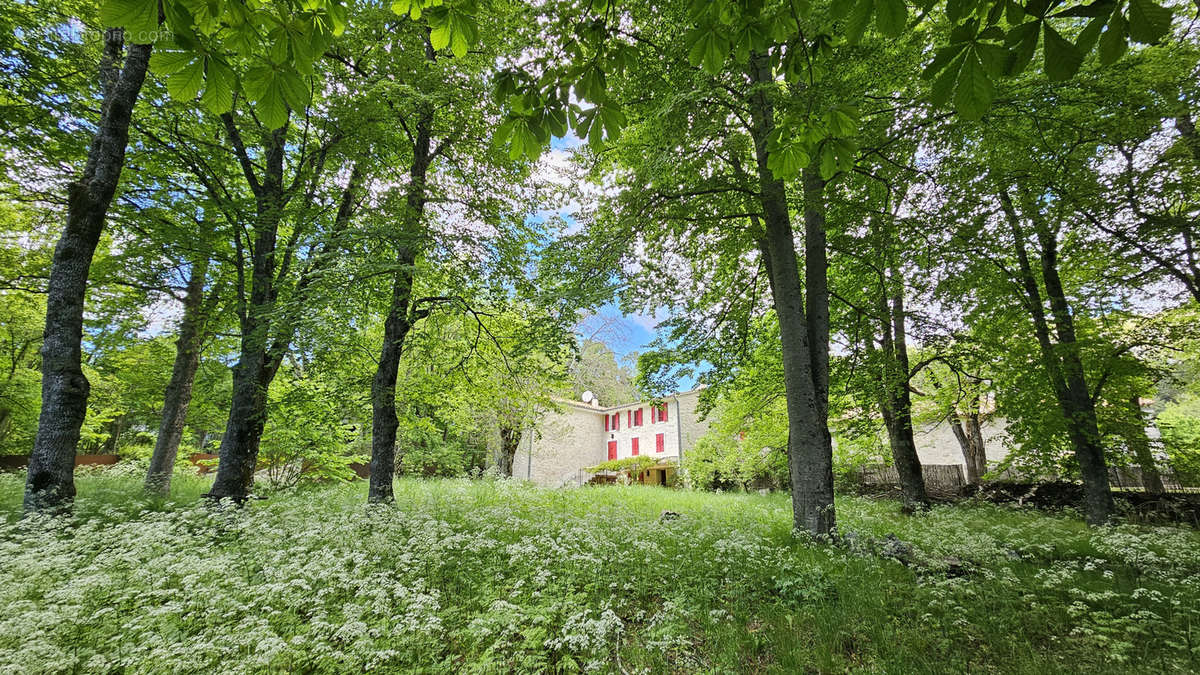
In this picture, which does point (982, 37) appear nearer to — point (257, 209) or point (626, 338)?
point (626, 338)

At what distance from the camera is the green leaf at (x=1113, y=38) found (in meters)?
1.52

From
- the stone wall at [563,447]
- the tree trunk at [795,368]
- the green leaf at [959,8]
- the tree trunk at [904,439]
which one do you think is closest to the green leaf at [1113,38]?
the green leaf at [959,8]

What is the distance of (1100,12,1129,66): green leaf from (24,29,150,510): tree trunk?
32.1ft

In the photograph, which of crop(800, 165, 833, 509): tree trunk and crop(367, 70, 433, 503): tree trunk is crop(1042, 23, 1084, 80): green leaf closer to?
crop(800, 165, 833, 509): tree trunk

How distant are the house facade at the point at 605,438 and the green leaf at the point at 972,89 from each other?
2609 centimetres

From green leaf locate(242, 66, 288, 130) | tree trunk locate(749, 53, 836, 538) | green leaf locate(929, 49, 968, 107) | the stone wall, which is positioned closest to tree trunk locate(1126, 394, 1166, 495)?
tree trunk locate(749, 53, 836, 538)

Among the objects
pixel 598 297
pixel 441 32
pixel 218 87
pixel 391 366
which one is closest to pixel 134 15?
pixel 218 87

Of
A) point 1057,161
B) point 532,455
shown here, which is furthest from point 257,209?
point 532,455

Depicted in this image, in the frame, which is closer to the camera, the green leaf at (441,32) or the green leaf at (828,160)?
the green leaf at (441,32)

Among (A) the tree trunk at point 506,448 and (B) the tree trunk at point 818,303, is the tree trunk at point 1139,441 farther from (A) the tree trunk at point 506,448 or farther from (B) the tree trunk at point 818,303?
(A) the tree trunk at point 506,448

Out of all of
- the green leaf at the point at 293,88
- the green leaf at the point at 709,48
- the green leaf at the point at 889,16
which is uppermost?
the green leaf at the point at 709,48

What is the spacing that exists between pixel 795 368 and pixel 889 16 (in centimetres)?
646

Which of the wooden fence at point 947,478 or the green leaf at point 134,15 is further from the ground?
the green leaf at point 134,15

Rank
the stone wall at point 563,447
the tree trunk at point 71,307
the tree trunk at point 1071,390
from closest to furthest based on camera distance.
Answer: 1. the tree trunk at point 71,307
2. the tree trunk at point 1071,390
3. the stone wall at point 563,447
